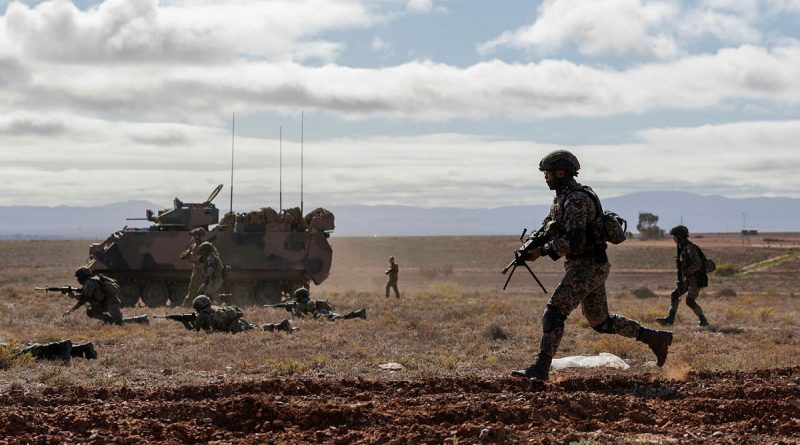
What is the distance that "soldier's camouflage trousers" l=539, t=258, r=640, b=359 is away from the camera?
368 inches

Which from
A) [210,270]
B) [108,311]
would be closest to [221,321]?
[108,311]

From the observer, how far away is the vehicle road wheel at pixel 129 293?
29.7 m

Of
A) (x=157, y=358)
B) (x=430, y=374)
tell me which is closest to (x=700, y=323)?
(x=430, y=374)

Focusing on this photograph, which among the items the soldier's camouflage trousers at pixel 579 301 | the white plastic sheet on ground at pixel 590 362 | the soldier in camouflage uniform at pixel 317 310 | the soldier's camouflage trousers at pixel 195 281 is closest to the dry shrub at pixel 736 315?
the soldier in camouflage uniform at pixel 317 310

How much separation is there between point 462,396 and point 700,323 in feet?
39.1

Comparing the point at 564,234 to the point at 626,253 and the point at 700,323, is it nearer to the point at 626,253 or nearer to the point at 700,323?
the point at 700,323

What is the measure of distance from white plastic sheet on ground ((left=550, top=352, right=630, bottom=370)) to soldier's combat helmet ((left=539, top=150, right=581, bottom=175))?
3825mm

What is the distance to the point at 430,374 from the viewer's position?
11.7 metres

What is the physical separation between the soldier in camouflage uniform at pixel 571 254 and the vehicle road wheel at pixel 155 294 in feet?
72.6

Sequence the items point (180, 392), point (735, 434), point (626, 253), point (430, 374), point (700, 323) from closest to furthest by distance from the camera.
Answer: point (735, 434)
point (180, 392)
point (430, 374)
point (700, 323)
point (626, 253)

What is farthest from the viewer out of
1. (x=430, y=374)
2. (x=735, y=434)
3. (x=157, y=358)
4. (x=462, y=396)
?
(x=157, y=358)

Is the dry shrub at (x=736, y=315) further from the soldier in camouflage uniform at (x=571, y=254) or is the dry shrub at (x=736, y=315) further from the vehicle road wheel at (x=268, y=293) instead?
the vehicle road wheel at (x=268, y=293)

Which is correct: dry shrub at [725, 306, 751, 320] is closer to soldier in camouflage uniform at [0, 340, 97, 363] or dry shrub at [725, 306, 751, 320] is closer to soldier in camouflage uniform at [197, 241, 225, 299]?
soldier in camouflage uniform at [197, 241, 225, 299]

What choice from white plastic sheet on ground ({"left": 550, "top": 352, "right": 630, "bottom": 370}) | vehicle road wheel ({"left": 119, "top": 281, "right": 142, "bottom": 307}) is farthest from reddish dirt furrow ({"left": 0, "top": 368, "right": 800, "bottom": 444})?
vehicle road wheel ({"left": 119, "top": 281, "right": 142, "bottom": 307})
